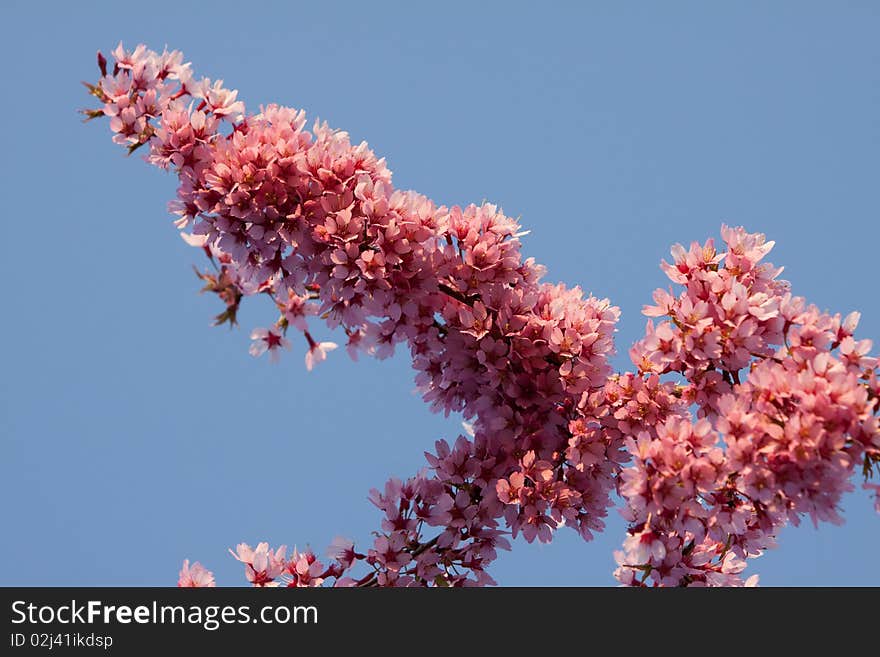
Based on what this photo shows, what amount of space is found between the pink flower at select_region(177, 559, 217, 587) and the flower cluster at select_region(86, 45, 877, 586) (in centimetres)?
1

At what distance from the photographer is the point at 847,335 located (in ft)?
14.9

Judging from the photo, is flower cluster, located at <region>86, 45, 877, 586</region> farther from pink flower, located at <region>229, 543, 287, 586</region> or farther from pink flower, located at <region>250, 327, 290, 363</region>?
pink flower, located at <region>250, 327, 290, 363</region>

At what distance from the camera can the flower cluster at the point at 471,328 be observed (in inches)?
191

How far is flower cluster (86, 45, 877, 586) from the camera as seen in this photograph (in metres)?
4.84

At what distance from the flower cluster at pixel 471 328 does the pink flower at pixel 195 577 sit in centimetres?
1

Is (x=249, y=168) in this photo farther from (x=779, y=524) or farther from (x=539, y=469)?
(x=779, y=524)

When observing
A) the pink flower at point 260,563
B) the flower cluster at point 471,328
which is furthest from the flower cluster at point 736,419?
the pink flower at point 260,563

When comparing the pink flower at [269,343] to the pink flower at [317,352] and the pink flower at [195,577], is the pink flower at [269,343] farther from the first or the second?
the pink flower at [195,577]

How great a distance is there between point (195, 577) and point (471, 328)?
2090 millimetres

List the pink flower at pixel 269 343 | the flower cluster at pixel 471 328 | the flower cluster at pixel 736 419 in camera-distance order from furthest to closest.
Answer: the pink flower at pixel 269 343 < the flower cluster at pixel 471 328 < the flower cluster at pixel 736 419

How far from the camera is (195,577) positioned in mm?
5172

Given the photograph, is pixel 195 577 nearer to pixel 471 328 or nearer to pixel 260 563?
pixel 260 563
